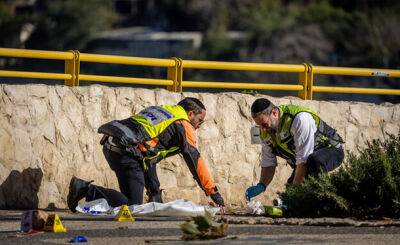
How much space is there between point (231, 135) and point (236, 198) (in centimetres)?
77

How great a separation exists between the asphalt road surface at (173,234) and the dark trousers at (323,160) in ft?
5.07

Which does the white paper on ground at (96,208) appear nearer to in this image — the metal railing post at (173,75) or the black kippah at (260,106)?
the black kippah at (260,106)

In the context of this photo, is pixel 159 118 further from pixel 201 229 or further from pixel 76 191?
pixel 201 229

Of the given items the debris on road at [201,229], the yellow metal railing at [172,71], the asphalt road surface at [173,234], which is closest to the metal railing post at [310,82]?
the yellow metal railing at [172,71]

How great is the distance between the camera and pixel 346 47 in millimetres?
62406

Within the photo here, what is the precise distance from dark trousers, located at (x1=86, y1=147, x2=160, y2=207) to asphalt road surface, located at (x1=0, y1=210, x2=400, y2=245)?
0.88m

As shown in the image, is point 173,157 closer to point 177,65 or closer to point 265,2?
point 177,65

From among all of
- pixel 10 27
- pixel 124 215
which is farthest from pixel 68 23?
pixel 124 215

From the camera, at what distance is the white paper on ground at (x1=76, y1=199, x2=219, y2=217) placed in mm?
13094

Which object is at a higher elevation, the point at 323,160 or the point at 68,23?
the point at 68,23

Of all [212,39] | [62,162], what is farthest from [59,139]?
[212,39]

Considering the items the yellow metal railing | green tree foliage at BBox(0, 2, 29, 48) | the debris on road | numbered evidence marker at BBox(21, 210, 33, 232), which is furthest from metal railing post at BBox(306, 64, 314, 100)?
green tree foliage at BBox(0, 2, 29, 48)

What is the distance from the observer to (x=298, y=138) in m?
13.4

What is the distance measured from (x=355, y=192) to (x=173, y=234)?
91.3 inches
